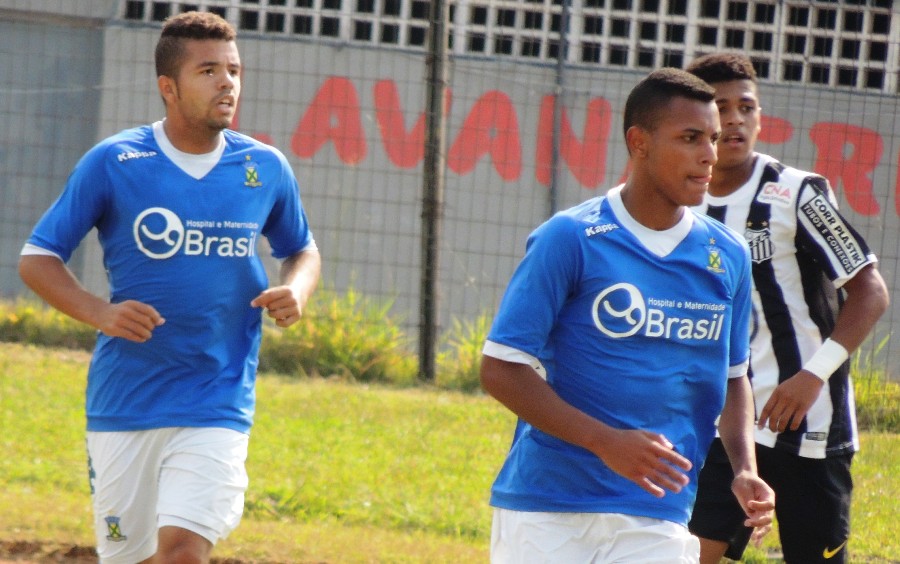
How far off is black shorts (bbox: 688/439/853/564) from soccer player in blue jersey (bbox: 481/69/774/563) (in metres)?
1.08

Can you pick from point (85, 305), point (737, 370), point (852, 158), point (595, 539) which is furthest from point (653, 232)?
point (852, 158)

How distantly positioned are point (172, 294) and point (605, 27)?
8350 mm

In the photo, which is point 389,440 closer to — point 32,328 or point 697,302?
point 32,328

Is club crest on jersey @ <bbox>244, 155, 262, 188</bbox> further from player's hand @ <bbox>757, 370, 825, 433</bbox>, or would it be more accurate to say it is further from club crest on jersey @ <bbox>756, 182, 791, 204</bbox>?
player's hand @ <bbox>757, 370, 825, 433</bbox>

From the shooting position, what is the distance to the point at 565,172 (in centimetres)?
1158

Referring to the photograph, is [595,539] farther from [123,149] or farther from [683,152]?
[123,149]

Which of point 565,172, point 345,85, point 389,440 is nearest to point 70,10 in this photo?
point 345,85

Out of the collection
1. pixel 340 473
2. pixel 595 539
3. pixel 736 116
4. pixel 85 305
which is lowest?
pixel 340 473

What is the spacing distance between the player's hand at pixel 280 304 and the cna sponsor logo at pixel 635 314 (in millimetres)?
A: 1269

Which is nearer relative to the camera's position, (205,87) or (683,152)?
(683,152)

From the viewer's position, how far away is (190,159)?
4.66 meters

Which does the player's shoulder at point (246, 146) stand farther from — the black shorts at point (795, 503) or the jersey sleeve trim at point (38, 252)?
the black shorts at point (795, 503)

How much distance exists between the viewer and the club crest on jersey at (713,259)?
367 cm

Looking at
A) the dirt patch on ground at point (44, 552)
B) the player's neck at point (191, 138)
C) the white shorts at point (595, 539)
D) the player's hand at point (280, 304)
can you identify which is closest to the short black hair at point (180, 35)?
the player's neck at point (191, 138)
